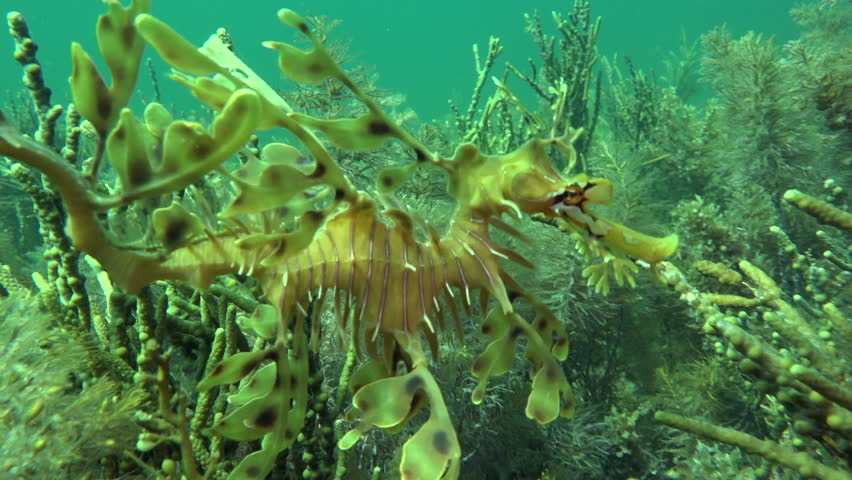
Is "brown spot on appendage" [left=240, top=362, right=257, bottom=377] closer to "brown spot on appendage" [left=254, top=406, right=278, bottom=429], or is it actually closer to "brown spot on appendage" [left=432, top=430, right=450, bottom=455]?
"brown spot on appendage" [left=254, top=406, right=278, bottom=429]

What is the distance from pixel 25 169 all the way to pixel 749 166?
13.8 feet

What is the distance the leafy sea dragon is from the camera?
884 mm

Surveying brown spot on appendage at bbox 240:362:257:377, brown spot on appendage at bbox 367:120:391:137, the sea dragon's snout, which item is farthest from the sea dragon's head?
brown spot on appendage at bbox 240:362:257:377

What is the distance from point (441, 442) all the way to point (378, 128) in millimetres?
661

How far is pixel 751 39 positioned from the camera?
13.0 ft

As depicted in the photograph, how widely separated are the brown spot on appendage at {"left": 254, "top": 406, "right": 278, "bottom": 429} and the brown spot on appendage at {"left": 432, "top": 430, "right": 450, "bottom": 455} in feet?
1.25

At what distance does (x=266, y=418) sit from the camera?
109 centimetres

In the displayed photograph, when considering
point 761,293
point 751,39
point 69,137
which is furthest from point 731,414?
point 69,137

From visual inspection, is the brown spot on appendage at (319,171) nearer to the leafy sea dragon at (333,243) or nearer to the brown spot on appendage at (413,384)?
the leafy sea dragon at (333,243)

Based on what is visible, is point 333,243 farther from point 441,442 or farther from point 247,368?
point 441,442

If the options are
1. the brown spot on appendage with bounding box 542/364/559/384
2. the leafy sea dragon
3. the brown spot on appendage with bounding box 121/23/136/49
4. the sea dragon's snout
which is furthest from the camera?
the brown spot on appendage with bounding box 542/364/559/384

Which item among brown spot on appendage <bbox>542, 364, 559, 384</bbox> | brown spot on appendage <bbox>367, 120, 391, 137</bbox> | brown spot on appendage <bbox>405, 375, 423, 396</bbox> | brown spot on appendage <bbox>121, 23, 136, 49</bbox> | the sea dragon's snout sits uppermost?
brown spot on appendage <bbox>367, 120, 391, 137</bbox>

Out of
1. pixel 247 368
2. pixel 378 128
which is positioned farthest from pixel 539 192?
pixel 247 368

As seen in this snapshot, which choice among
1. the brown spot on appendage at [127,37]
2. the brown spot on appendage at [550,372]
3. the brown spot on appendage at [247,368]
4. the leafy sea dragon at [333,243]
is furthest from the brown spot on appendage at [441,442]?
the brown spot on appendage at [127,37]
